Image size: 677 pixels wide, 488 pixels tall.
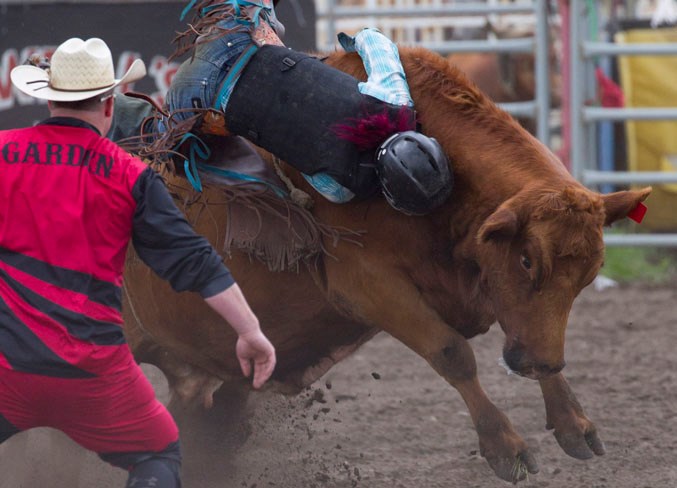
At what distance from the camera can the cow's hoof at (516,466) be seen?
3.51 metres

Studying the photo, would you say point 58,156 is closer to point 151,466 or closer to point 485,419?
point 151,466

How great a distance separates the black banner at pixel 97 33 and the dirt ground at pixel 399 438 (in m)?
2.32

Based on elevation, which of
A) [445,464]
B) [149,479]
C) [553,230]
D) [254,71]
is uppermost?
[254,71]

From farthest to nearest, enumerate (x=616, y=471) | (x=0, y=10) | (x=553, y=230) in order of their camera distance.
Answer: (x=0, y=10) < (x=616, y=471) < (x=553, y=230)

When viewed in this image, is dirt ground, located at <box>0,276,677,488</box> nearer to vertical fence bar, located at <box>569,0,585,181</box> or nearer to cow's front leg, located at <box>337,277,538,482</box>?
cow's front leg, located at <box>337,277,538,482</box>

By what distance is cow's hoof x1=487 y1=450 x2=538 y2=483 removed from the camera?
138 inches

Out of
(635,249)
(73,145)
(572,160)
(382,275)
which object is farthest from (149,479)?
(635,249)

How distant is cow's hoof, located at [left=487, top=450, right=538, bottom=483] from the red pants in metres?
1.16

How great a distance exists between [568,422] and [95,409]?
5.38 ft

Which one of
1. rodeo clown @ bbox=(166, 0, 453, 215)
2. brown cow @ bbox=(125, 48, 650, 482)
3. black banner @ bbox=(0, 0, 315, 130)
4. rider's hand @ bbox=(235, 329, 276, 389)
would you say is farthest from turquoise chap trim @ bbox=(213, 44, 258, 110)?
black banner @ bbox=(0, 0, 315, 130)

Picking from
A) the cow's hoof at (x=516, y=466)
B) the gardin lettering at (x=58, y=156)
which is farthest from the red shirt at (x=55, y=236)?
the cow's hoof at (x=516, y=466)

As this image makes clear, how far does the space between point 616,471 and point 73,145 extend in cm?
254

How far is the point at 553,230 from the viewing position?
3.21 m

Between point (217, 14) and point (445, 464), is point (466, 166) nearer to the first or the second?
point (217, 14)
